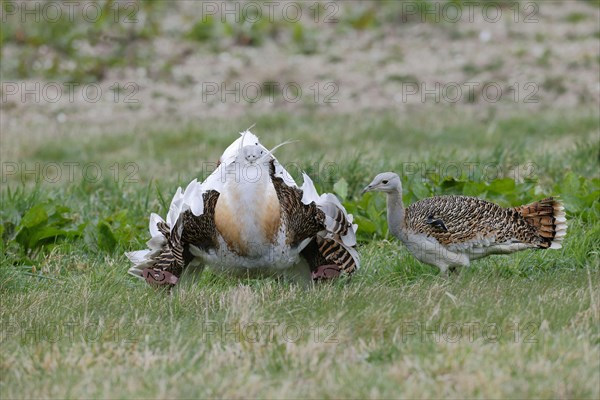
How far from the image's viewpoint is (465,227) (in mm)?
6008

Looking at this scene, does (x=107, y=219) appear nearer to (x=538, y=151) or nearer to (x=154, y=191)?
(x=154, y=191)

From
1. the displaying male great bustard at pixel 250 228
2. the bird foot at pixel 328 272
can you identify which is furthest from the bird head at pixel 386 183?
the bird foot at pixel 328 272

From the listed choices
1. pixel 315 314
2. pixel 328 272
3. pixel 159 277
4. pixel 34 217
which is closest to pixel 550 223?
pixel 328 272

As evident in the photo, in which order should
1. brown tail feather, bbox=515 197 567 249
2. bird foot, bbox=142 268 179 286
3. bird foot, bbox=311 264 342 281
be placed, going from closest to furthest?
bird foot, bbox=142 268 179 286 < bird foot, bbox=311 264 342 281 < brown tail feather, bbox=515 197 567 249

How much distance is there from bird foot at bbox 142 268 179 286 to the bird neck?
50.9 inches

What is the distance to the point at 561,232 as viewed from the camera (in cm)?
612

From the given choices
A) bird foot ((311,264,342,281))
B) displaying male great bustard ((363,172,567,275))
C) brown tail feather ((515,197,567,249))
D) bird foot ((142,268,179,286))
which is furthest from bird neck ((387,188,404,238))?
bird foot ((142,268,179,286))

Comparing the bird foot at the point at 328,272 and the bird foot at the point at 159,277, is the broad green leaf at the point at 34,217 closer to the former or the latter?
the bird foot at the point at 159,277

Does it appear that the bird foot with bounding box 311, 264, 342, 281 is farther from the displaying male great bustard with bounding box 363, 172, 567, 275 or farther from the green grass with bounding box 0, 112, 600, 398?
the displaying male great bustard with bounding box 363, 172, 567, 275

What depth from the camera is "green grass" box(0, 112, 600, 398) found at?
4203 mm

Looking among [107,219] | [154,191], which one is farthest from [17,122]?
[107,219]

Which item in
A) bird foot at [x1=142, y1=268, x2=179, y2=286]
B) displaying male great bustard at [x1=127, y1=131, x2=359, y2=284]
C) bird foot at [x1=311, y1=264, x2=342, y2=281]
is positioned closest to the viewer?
displaying male great bustard at [x1=127, y1=131, x2=359, y2=284]

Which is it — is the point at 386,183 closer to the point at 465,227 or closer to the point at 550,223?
the point at 465,227

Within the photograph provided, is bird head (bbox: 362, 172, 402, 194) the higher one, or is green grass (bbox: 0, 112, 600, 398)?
bird head (bbox: 362, 172, 402, 194)
